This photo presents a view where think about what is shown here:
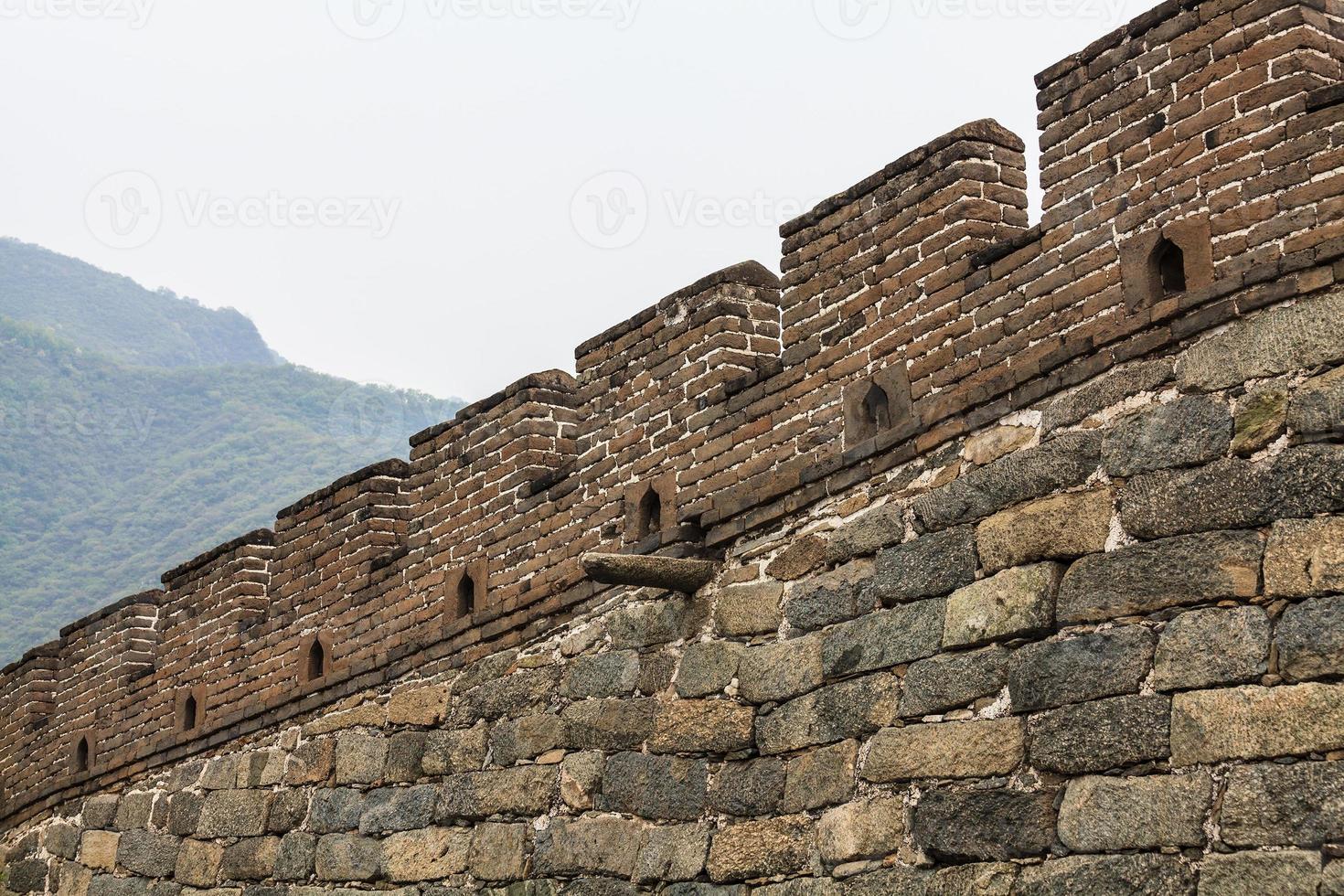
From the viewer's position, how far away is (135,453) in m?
56.3

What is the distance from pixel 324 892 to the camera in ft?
28.8

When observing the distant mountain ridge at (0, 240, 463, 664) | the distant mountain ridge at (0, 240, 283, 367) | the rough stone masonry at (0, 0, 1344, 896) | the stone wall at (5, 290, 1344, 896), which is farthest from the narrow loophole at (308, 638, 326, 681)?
the distant mountain ridge at (0, 240, 283, 367)

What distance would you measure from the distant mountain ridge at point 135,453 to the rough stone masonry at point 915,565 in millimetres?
29679

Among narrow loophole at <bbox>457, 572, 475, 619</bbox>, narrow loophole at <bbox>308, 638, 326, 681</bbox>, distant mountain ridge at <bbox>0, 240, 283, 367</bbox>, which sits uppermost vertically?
distant mountain ridge at <bbox>0, 240, 283, 367</bbox>

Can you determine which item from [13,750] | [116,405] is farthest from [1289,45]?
[116,405]

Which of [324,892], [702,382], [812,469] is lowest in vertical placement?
[324,892]

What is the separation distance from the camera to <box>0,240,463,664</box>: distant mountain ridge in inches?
1766

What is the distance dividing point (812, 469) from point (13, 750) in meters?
7.54

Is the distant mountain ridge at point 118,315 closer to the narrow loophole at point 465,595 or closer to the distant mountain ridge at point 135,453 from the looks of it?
the distant mountain ridge at point 135,453

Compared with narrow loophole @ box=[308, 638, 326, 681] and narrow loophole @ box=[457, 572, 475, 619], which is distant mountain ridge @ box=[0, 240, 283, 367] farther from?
narrow loophole @ box=[457, 572, 475, 619]

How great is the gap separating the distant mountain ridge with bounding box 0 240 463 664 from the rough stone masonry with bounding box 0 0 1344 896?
97.4 ft

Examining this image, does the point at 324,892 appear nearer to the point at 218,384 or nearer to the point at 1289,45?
the point at 1289,45

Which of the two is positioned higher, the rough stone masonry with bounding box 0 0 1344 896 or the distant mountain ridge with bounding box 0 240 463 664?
the distant mountain ridge with bounding box 0 240 463 664

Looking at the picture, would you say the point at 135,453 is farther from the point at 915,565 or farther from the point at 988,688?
the point at 988,688
